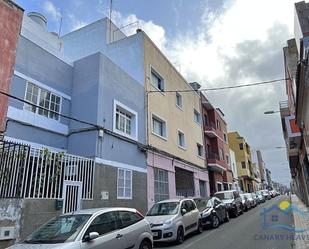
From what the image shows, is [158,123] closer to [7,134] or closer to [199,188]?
[199,188]

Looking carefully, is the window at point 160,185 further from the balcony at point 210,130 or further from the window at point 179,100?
the balcony at point 210,130

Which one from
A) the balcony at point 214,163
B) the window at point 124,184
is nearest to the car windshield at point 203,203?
the window at point 124,184

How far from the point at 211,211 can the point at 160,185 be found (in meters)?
4.07

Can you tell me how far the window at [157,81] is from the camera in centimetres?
1967

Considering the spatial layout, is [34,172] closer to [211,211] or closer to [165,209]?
[165,209]

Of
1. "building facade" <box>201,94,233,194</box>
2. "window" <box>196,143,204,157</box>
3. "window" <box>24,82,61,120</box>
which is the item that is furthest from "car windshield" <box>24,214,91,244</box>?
"building facade" <box>201,94,233,194</box>

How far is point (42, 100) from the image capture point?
42.8ft

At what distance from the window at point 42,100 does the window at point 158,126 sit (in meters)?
6.65

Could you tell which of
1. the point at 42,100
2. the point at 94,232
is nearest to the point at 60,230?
the point at 94,232

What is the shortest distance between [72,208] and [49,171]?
1728mm

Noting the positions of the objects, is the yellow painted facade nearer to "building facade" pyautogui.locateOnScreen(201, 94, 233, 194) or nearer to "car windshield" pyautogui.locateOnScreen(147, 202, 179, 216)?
"building facade" pyautogui.locateOnScreen(201, 94, 233, 194)

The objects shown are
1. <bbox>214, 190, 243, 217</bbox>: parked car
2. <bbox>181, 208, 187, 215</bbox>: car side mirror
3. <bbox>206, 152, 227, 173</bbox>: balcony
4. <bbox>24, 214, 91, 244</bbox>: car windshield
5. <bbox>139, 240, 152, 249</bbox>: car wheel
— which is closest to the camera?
<bbox>24, 214, 91, 244</bbox>: car windshield

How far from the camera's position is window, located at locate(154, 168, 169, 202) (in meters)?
16.9

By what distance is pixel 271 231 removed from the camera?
471 inches
